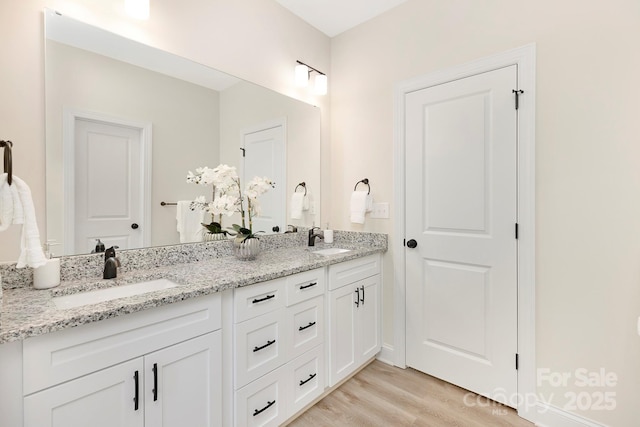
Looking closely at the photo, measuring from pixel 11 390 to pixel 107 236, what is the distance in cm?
79

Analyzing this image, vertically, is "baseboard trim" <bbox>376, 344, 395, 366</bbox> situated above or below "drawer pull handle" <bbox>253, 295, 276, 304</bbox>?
below

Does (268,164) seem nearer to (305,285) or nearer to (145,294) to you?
(305,285)

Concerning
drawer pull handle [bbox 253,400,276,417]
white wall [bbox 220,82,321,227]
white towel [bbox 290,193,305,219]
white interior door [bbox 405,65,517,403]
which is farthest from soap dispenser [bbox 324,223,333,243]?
drawer pull handle [bbox 253,400,276,417]

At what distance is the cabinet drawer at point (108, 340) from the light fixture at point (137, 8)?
4.70 feet

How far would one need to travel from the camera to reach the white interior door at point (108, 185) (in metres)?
1.45

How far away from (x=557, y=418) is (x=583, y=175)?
4.37 feet

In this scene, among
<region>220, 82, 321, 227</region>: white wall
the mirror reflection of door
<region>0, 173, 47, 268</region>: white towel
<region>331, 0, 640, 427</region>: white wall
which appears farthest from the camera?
the mirror reflection of door

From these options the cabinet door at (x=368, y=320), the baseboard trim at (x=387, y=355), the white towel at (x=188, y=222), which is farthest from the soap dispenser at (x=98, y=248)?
the baseboard trim at (x=387, y=355)

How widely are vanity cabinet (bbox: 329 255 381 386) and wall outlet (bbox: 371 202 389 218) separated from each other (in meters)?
0.33

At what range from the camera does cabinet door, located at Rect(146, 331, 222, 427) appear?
113cm

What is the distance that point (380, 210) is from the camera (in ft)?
7.90

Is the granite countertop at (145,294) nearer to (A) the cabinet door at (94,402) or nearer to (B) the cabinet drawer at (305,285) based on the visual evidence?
(B) the cabinet drawer at (305,285)

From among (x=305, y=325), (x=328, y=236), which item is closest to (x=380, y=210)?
→ (x=328, y=236)

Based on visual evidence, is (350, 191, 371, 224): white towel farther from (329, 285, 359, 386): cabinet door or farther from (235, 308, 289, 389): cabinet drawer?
(235, 308, 289, 389): cabinet drawer
